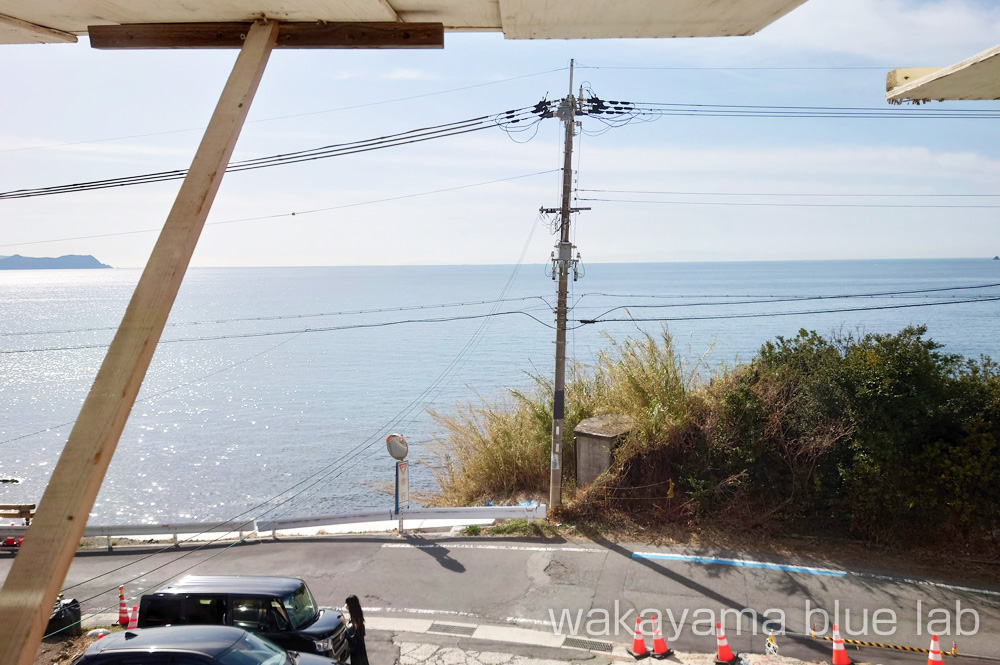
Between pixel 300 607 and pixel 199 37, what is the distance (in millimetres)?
8669

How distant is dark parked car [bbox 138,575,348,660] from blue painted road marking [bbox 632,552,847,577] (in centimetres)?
726

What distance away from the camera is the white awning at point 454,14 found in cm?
264

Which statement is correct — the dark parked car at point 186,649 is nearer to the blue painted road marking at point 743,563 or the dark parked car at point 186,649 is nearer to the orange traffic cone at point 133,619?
the orange traffic cone at point 133,619

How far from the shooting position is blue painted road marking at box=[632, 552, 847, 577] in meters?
13.4

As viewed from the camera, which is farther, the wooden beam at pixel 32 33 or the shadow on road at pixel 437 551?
the shadow on road at pixel 437 551

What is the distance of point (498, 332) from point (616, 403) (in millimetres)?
64819

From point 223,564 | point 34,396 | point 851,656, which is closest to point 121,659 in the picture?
point 223,564

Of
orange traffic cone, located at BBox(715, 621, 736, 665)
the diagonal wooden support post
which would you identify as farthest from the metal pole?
the diagonal wooden support post

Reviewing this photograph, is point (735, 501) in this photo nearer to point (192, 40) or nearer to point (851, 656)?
point (851, 656)

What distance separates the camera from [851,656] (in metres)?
10.3

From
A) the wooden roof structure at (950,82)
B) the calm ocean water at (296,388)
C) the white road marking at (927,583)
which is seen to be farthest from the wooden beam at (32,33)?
the calm ocean water at (296,388)

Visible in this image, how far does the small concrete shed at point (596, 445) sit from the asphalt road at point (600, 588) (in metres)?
2.57

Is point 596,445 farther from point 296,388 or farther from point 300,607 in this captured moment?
point 296,388

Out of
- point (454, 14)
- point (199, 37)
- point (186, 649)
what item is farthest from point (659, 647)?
point (199, 37)
